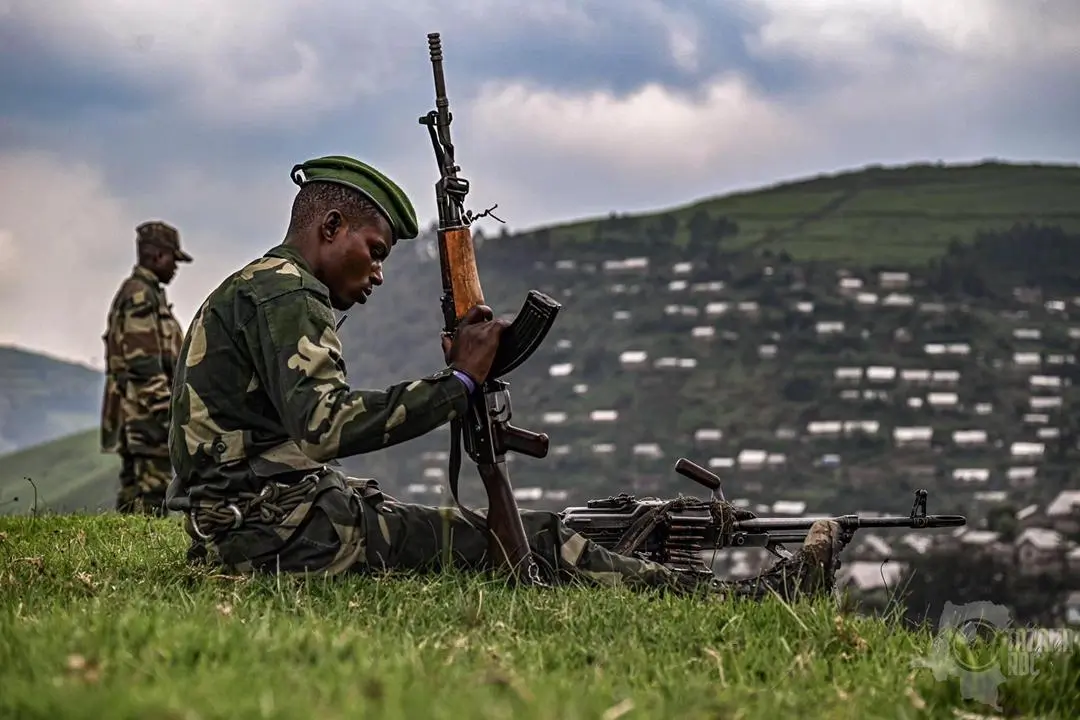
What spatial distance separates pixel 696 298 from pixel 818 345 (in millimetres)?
19679

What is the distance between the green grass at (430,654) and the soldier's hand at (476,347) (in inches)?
43.1

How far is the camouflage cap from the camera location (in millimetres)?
16484

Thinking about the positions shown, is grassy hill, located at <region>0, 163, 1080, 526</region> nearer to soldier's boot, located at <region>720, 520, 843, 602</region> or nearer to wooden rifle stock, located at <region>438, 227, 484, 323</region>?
soldier's boot, located at <region>720, 520, 843, 602</region>

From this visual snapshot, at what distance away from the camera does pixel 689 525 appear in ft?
29.9

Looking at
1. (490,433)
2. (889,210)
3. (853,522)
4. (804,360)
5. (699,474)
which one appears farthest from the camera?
(889,210)

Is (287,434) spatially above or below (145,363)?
below

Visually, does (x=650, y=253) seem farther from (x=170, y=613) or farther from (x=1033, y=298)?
(x=170, y=613)

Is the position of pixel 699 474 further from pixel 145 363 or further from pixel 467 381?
pixel 145 363

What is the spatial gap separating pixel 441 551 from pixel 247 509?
109 centimetres

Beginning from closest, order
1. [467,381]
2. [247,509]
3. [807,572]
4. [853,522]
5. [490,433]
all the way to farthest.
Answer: [467,381] → [247,509] → [490,433] → [807,572] → [853,522]

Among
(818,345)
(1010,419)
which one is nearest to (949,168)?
(818,345)

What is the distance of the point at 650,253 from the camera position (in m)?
176

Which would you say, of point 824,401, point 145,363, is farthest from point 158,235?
point 824,401

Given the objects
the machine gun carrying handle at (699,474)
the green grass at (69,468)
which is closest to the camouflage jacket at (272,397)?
the machine gun carrying handle at (699,474)
